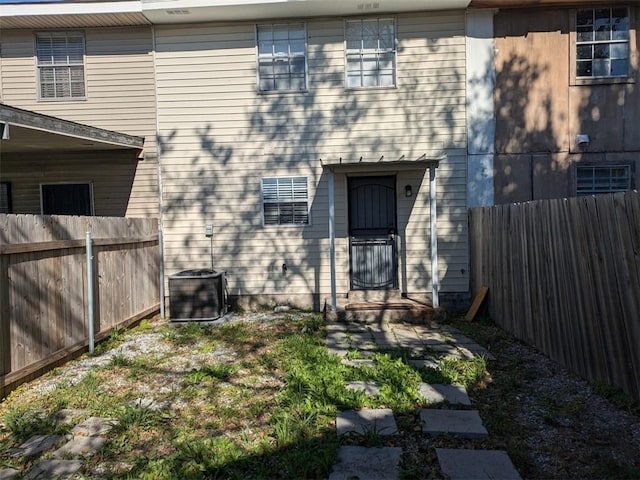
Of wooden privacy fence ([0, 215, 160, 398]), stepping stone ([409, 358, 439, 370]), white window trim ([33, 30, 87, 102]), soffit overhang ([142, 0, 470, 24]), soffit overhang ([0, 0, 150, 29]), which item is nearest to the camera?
wooden privacy fence ([0, 215, 160, 398])

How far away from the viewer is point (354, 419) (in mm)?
3721

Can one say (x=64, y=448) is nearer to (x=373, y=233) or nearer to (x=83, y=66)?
(x=373, y=233)

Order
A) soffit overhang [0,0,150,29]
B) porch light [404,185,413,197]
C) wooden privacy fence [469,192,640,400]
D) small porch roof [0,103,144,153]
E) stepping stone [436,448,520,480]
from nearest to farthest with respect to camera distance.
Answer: stepping stone [436,448,520,480], wooden privacy fence [469,192,640,400], small porch roof [0,103,144,153], soffit overhang [0,0,150,29], porch light [404,185,413,197]

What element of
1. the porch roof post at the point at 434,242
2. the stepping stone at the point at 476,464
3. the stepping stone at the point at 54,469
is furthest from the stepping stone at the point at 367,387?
the porch roof post at the point at 434,242

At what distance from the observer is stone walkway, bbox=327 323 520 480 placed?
2977mm

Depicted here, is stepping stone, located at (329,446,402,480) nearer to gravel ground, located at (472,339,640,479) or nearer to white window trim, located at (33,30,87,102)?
gravel ground, located at (472,339,640,479)

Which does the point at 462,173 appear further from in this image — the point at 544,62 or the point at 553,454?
the point at 553,454

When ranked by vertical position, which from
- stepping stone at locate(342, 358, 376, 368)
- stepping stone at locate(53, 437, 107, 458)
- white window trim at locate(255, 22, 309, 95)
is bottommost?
stepping stone at locate(342, 358, 376, 368)

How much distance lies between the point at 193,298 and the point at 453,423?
4985 mm

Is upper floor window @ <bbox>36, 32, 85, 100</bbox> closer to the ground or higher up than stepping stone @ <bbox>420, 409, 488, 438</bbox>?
higher up

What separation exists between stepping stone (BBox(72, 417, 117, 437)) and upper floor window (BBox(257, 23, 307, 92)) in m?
5.95

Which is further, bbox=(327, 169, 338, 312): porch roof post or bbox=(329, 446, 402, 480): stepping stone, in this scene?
bbox=(327, 169, 338, 312): porch roof post

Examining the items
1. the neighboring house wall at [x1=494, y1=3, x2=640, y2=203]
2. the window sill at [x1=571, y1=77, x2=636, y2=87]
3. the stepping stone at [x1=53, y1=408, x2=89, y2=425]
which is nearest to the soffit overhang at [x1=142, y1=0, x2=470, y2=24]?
the neighboring house wall at [x1=494, y1=3, x2=640, y2=203]

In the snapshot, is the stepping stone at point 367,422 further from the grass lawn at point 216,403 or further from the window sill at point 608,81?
the window sill at point 608,81
